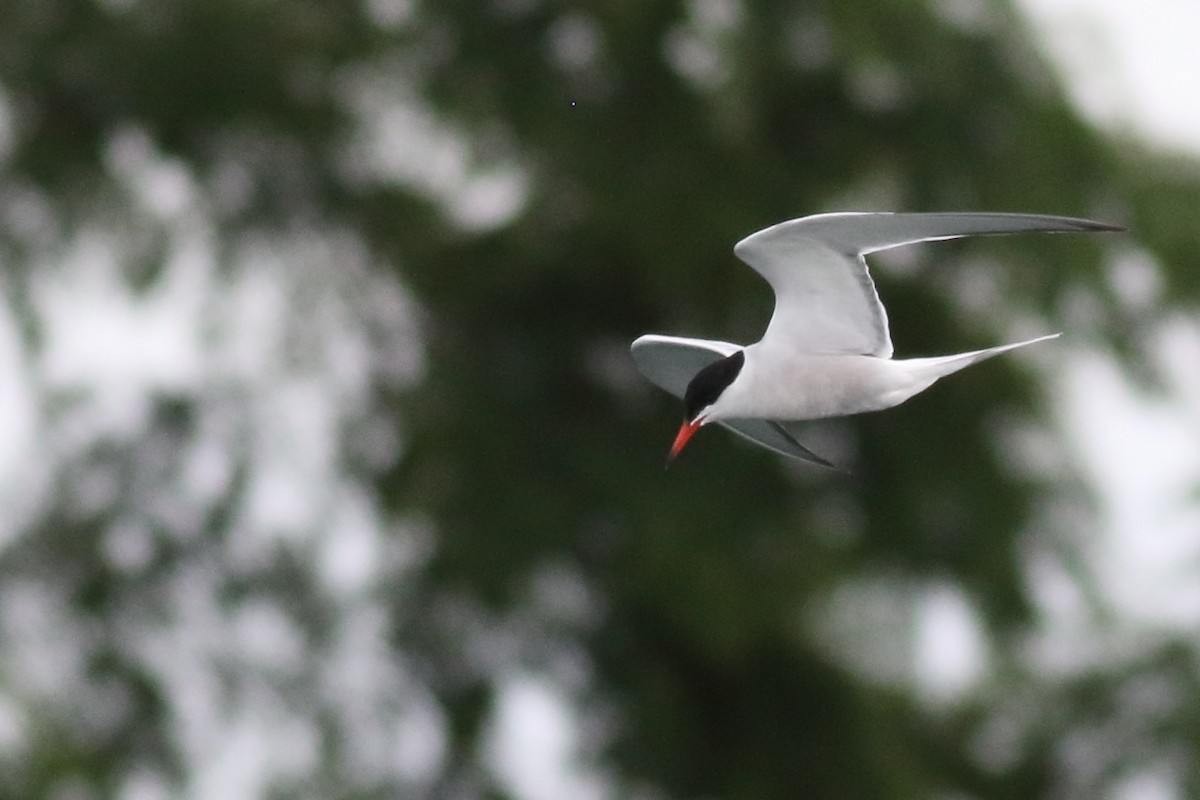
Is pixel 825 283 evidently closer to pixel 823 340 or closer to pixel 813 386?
pixel 823 340

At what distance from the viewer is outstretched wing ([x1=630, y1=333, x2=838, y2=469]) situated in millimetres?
2441

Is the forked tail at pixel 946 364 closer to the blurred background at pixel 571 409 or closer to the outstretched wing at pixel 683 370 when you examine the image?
the outstretched wing at pixel 683 370

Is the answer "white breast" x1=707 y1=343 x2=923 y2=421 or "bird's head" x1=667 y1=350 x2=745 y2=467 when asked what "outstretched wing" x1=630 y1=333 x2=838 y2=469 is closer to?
"bird's head" x1=667 y1=350 x2=745 y2=467

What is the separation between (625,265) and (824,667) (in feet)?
7.30

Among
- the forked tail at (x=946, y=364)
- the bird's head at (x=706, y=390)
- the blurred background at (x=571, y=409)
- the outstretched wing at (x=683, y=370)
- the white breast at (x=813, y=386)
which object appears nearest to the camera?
the forked tail at (x=946, y=364)

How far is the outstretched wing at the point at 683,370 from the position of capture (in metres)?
2.44

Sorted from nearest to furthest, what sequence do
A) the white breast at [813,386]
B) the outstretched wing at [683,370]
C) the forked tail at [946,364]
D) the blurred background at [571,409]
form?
1. the forked tail at [946,364]
2. the white breast at [813,386]
3. the outstretched wing at [683,370]
4. the blurred background at [571,409]


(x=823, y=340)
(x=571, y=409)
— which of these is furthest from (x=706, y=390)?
(x=571, y=409)

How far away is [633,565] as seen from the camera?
843cm

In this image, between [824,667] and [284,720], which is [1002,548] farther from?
[284,720]

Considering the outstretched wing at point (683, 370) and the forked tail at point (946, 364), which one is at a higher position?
the outstretched wing at point (683, 370)

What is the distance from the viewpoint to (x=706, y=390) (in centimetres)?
217

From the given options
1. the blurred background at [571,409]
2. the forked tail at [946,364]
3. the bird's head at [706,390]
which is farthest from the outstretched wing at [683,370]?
the blurred background at [571,409]

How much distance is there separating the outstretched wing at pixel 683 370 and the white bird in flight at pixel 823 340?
0.23m
